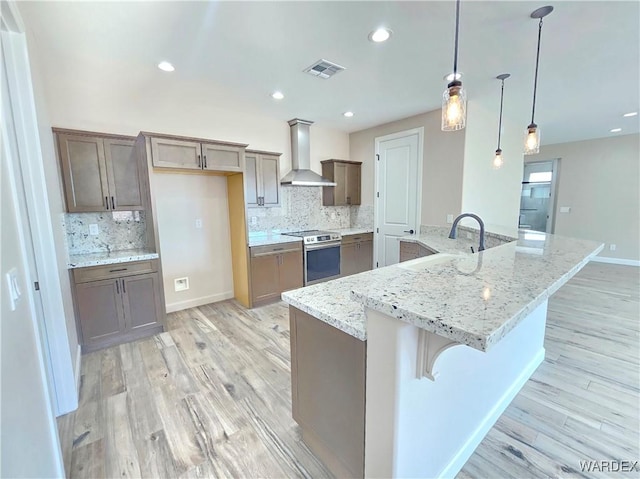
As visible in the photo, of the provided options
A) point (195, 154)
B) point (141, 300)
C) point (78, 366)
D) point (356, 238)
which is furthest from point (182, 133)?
point (356, 238)

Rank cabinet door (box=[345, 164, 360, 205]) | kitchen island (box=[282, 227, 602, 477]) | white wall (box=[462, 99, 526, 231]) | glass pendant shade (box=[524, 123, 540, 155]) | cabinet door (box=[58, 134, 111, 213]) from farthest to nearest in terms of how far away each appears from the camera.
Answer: cabinet door (box=[345, 164, 360, 205])
white wall (box=[462, 99, 526, 231])
cabinet door (box=[58, 134, 111, 213])
glass pendant shade (box=[524, 123, 540, 155])
kitchen island (box=[282, 227, 602, 477])

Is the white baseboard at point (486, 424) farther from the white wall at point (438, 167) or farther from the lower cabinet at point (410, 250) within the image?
the white wall at point (438, 167)

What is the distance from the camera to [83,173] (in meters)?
2.74

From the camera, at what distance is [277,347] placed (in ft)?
9.05

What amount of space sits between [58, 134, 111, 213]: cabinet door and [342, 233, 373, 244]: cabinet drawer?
3.11 m

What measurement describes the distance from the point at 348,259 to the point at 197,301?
235cm

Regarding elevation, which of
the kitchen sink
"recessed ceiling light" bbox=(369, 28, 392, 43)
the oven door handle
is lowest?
the oven door handle

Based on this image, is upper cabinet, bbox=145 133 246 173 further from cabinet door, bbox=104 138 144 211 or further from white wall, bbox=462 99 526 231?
white wall, bbox=462 99 526 231

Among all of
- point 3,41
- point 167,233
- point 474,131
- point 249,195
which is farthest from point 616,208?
point 3,41

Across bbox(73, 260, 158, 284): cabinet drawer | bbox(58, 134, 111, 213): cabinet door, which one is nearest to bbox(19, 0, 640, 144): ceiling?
bbox(58, 134, 111, 213): cabinet door

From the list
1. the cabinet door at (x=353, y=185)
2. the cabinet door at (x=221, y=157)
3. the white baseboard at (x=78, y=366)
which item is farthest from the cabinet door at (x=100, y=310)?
the cabinet door at (x=353, y=185)

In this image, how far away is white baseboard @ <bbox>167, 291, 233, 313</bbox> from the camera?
3662mm

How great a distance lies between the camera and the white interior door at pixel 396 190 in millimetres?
4277

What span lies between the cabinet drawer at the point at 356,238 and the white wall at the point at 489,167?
1.60 meters
